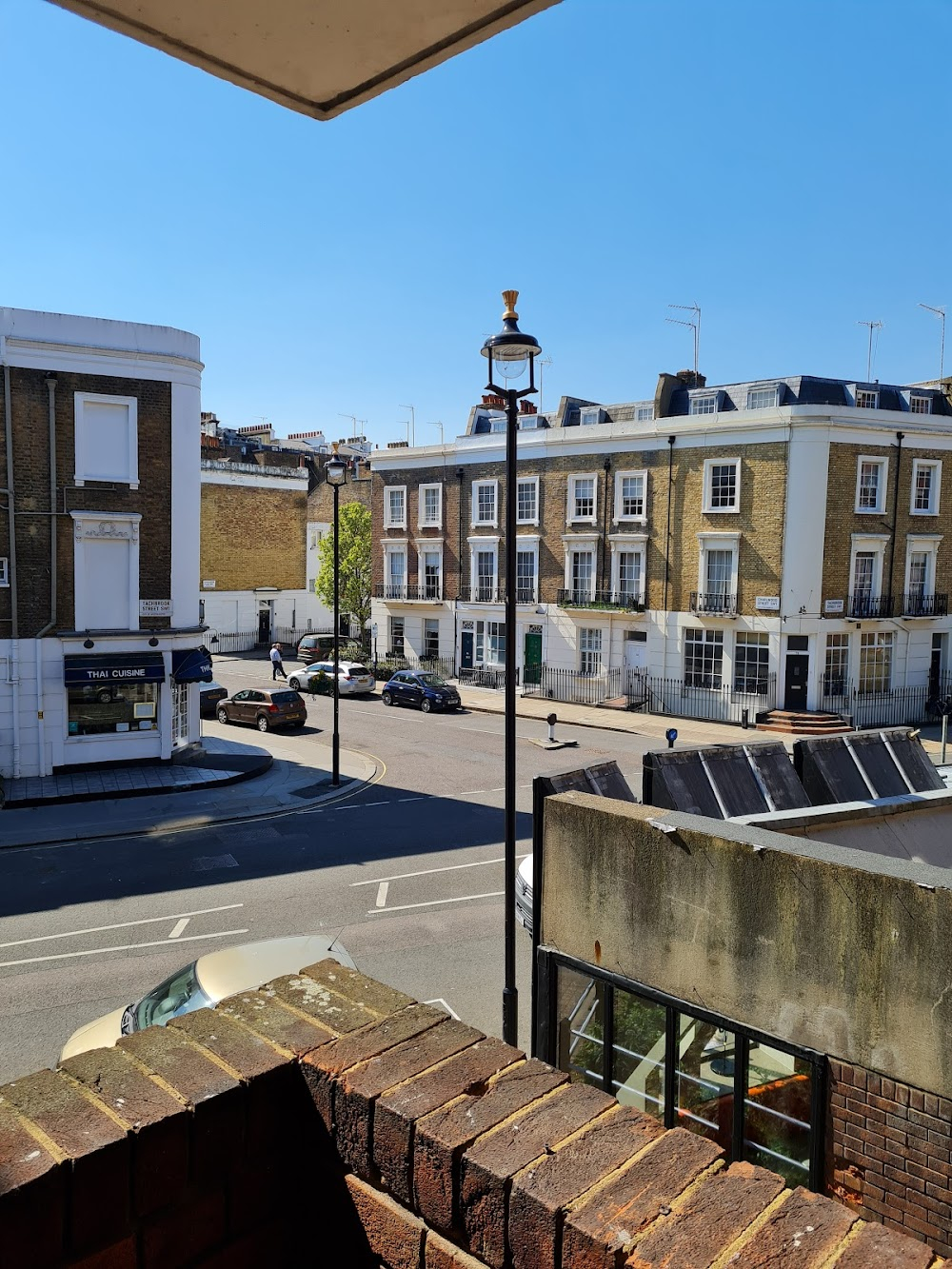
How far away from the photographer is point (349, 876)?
15.4 metres

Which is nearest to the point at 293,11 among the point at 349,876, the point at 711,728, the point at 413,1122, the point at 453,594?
the point at 413,1122

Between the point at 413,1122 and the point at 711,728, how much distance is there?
3070 cm

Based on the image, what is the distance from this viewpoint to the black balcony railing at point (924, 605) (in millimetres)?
33312

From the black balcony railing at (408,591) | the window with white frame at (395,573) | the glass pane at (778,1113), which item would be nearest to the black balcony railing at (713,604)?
the black balcony railing at (408,591)

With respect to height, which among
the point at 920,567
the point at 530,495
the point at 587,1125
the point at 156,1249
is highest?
the point at 530,495

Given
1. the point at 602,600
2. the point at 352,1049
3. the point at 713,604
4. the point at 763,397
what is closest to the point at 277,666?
the point at 602,600

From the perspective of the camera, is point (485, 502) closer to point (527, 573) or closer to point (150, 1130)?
point (527, 573)

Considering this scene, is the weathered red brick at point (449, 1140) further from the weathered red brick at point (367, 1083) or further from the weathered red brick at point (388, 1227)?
the weathered red brick at point (367, 1083)

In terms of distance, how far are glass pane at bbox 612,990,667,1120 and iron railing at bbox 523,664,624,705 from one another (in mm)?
29477

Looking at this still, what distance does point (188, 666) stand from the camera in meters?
22.5

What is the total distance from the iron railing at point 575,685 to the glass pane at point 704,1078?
29.8 meters

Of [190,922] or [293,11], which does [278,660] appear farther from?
[293,11]

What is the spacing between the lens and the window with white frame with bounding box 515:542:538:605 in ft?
127

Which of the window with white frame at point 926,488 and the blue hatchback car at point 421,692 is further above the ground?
the window with white frame at point 926,488
